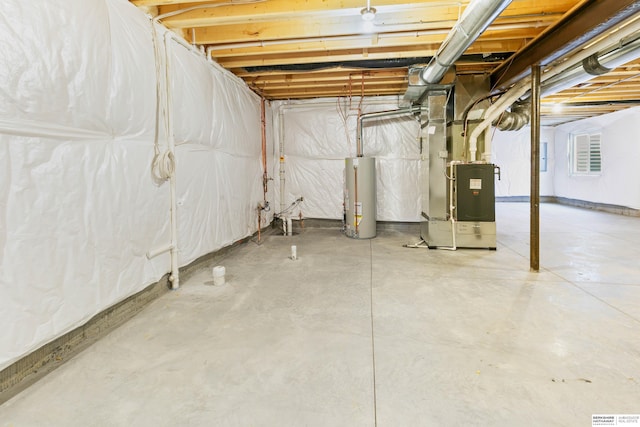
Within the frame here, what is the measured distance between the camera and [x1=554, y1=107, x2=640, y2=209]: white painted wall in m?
6.51

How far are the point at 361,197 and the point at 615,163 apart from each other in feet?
19.2

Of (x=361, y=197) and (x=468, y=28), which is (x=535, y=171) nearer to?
(x=468, y=28)

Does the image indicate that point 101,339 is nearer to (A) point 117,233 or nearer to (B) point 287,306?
(A) point 117,233

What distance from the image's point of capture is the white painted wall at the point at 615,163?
6.51 meters

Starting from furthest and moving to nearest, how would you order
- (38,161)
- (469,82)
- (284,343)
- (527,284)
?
1. (469,82)
2. (527,284)
3. (284,343)
4. (38,161)

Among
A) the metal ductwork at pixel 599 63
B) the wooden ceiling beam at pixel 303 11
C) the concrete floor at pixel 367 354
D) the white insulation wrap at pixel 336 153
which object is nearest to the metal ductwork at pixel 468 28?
the wooden ceiling beam at pixel 303 11

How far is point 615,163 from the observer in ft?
22.8

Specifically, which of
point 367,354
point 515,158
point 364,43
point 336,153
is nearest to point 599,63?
point 364,43

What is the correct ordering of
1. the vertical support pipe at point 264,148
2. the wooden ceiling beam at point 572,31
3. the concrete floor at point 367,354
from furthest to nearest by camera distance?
the vertical support pipe at point 264,148 → the wooden ceiling beam at point 572,31 → the concrete floor at point 367,354

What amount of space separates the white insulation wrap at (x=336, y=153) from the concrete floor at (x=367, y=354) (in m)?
2.51

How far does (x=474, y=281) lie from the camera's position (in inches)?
117

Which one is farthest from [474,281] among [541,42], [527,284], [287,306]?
[541,42]

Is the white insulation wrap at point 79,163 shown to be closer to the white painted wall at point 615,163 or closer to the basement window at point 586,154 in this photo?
the white painted wall at point 615,163

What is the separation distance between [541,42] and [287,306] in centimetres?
321
